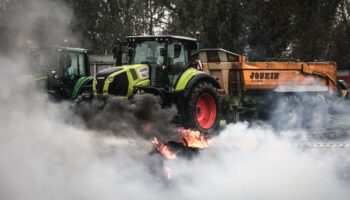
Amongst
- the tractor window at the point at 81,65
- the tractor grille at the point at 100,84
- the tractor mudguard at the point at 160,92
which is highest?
the tractor window at the point at 81,65

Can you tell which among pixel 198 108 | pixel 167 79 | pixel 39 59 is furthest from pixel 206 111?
pixel 39 59

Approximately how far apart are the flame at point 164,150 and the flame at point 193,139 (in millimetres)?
511

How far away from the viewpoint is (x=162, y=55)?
11.7m

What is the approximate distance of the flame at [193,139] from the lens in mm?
9462

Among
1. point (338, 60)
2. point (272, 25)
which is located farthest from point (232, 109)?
point (338, 60)

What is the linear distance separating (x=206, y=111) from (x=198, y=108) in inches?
12.5

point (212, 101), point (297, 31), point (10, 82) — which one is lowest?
point (212, 101)

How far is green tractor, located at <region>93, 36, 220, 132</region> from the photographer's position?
1105 cm

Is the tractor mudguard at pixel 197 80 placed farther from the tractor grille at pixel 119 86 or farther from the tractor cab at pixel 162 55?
the tractor grille at pixel 119 86

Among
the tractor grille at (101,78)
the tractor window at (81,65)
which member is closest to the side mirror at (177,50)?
the tractor grille at (101,78)

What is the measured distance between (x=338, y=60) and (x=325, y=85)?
1165 cm

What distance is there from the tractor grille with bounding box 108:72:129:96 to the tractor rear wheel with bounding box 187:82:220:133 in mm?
1463

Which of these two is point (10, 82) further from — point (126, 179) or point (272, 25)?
point (272, 25)

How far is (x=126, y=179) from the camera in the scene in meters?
7.21
